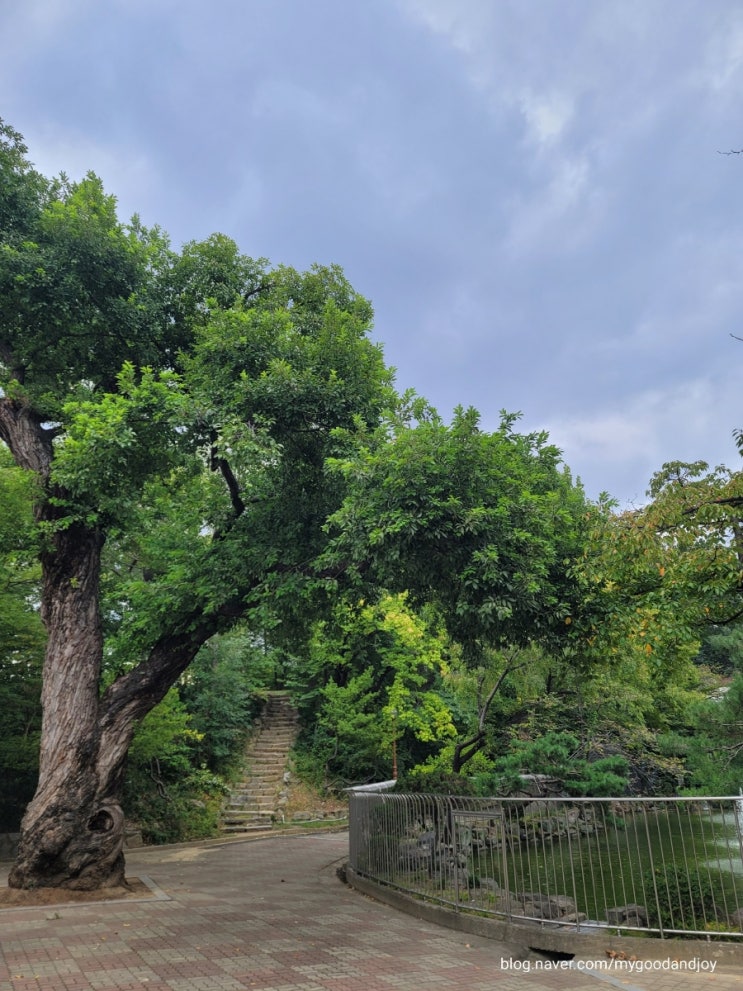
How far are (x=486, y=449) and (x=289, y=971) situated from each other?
17.4ft

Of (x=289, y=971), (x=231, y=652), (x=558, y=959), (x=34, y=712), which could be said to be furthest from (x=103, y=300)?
(x=231, y=652)

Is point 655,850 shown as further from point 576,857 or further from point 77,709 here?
point 77,709

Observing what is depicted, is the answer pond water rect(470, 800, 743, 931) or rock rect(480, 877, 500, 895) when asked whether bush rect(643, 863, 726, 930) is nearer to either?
pond water rect(470, 800, 743, 931)

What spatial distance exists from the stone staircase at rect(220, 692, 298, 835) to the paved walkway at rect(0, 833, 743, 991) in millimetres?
9676

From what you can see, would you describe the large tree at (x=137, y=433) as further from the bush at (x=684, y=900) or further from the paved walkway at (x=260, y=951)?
the bush at (x=684, y=900)

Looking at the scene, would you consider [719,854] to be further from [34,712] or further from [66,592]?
[34,712]

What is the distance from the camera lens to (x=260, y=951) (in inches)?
241

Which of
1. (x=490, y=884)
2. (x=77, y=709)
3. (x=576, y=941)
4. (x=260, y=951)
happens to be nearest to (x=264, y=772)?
(x=77, y=709)

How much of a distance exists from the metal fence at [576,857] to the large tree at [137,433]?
3.91m

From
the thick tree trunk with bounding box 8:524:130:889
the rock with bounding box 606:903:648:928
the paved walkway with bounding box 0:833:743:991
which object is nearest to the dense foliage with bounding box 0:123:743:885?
the thick tree trunk with bounding box 8:524:130:889

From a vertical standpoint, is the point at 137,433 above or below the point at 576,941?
above

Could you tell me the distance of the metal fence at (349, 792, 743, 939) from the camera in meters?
6.03

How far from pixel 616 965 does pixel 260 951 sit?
3.20 meters

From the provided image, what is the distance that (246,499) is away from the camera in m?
11.0
